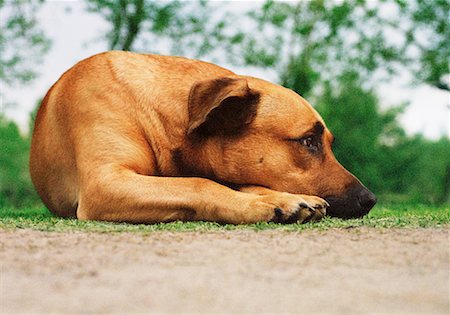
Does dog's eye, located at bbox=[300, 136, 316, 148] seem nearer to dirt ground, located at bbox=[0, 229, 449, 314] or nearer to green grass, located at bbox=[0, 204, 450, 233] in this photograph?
green grass, located at bbox=[0, 204, 450, 233]

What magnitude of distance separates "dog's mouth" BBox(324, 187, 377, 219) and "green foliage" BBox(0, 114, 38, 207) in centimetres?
920

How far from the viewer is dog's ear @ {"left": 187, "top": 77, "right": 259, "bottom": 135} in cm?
368

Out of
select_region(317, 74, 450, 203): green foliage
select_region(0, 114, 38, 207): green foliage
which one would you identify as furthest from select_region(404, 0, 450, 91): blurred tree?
select_region(0, 114, 38, 207): green foliage

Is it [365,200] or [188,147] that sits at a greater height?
[188,147]

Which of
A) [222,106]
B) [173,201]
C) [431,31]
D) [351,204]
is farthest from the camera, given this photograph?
[431,31]

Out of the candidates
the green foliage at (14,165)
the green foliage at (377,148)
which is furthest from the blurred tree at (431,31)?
the green foliage at (14,165)

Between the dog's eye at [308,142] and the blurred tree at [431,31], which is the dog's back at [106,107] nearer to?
the dog's eye at [308,142]

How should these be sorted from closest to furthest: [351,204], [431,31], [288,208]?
[288,208] → [351,204] → [431,31]

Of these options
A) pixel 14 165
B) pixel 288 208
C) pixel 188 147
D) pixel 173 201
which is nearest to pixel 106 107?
pixel 188 147

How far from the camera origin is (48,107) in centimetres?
443

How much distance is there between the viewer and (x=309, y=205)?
3223 millimetres

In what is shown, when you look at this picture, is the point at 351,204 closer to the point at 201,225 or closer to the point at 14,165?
the point at 201,225

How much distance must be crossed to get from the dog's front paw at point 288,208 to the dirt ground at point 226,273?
1.14 feet

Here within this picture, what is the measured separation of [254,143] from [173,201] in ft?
2.18
